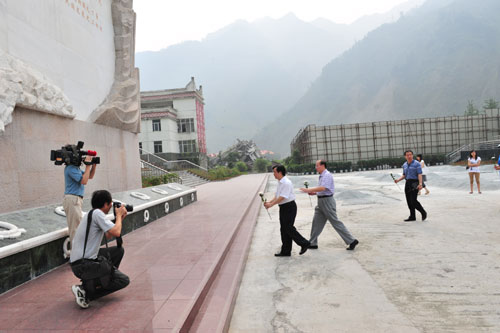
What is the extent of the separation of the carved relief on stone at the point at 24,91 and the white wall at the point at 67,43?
0.35m

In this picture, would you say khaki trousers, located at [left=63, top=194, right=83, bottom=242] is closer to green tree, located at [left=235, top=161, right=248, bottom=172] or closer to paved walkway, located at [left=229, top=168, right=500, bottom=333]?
paved walkway, located at [left=229, top=168, right=500, bottom=333]

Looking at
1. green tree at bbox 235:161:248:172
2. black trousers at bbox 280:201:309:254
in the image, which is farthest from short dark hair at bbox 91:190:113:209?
green tree at bbox 235:161:248:172

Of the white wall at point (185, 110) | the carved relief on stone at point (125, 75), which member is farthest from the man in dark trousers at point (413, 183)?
the white wall at point (185, 110)

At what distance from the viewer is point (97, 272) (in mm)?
3502

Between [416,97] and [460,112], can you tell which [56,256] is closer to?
[460,112]

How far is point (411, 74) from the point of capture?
128000 millimetres

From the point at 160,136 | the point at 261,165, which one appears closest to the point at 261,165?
the point at 261,165

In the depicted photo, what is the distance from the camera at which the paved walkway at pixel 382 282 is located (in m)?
3.30

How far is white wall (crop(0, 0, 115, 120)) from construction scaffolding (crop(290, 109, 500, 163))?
113ft

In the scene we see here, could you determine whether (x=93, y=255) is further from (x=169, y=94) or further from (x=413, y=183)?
(x=169, y=94)

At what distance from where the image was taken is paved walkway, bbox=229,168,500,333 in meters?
3.30

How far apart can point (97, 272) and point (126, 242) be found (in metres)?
3.29

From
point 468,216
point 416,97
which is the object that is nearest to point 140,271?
point 468,216

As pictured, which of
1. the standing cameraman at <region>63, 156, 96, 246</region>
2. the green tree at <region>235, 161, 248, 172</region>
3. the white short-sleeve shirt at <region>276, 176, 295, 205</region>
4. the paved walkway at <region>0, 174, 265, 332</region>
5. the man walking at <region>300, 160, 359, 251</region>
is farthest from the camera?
the green tree at <region>235, 161, 248, 172</region>
